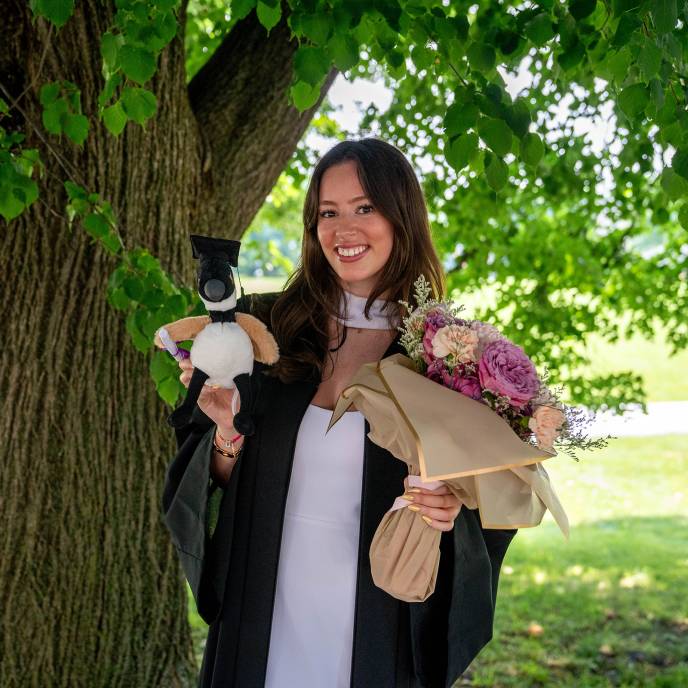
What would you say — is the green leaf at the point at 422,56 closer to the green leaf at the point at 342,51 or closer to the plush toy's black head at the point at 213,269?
the green leaf at the point at 342,51

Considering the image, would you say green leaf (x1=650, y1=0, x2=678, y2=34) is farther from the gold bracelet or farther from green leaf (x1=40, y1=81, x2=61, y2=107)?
green leaf (x1=40, y1=81, x2=61, y2=107)

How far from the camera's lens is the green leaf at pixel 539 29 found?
7.79 ft

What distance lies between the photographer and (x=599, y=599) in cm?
601

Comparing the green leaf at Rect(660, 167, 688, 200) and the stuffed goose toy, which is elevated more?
the green leaf at Rect(660, 167, 688, 200)

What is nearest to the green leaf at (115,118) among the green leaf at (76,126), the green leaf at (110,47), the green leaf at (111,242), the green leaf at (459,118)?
the green leaf at (76,126)

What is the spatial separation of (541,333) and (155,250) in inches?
129

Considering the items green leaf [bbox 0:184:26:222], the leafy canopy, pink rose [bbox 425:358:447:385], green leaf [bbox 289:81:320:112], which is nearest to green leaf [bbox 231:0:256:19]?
the leafy canopy

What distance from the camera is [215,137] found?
3.70 m

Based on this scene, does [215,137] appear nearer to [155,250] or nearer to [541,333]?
[155,250]

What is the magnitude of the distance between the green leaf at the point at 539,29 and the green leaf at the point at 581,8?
0.40ft

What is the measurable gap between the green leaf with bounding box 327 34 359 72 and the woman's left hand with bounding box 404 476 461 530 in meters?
1.08

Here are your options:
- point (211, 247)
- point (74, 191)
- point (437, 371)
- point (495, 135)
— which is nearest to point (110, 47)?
point (74, 191)

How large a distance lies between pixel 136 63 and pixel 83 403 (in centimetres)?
138

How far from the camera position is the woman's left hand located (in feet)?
6.61
